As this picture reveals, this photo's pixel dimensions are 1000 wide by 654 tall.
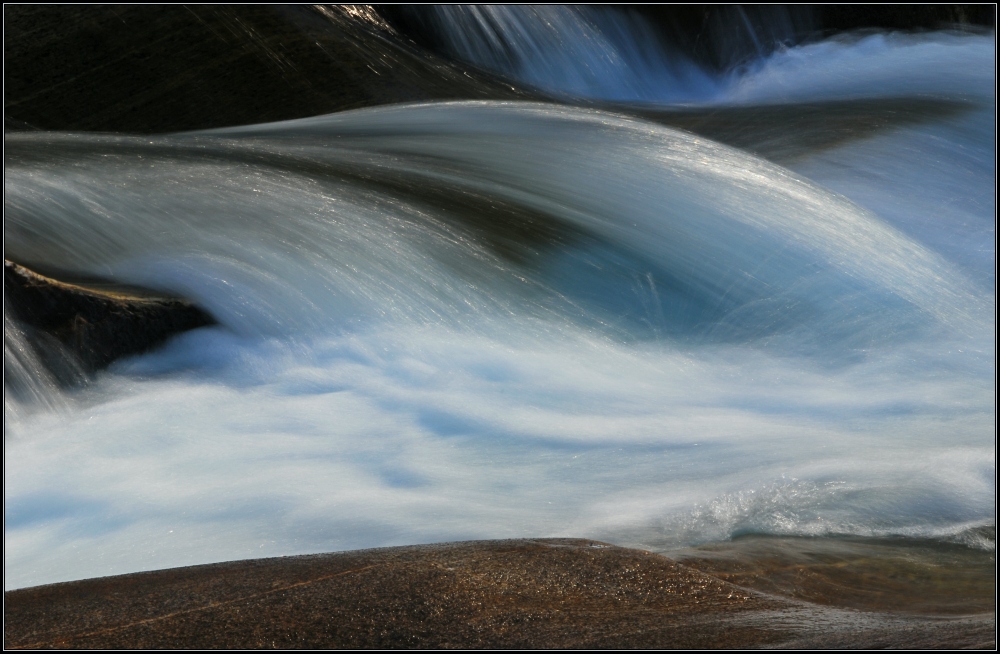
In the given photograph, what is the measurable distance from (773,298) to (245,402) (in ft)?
10.1

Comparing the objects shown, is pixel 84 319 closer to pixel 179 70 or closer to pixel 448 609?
pixel 448 609

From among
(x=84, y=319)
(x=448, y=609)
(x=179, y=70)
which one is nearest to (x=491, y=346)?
(x=84, y=319)

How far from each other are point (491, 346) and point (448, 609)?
2.66 meters

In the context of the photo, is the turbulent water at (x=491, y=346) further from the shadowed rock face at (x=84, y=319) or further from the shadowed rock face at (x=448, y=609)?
the shadowed rock face at (x=448, y=609)

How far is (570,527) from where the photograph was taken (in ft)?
13.8

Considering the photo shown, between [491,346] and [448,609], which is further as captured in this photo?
[491,346]

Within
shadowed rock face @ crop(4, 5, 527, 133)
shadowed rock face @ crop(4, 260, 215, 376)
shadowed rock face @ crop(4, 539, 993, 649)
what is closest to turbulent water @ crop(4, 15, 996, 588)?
shadowed rock face @ crop(4, 260, 215, 376)

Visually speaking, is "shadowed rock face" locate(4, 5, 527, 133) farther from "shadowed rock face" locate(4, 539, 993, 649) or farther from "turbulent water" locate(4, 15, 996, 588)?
"shadowed rock face" locate(4, 539, 993, 649)

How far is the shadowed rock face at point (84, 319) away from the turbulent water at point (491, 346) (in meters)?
0.10

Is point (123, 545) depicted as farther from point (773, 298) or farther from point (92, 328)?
point (773, 298)

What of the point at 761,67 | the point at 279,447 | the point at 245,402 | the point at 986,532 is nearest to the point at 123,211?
the point at 245,402

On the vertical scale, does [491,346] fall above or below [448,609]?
above

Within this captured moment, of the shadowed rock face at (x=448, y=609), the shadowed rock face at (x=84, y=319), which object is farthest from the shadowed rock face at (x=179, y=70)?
the shadowed rock face at (x=448, y=609)

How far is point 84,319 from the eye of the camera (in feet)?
16.9
